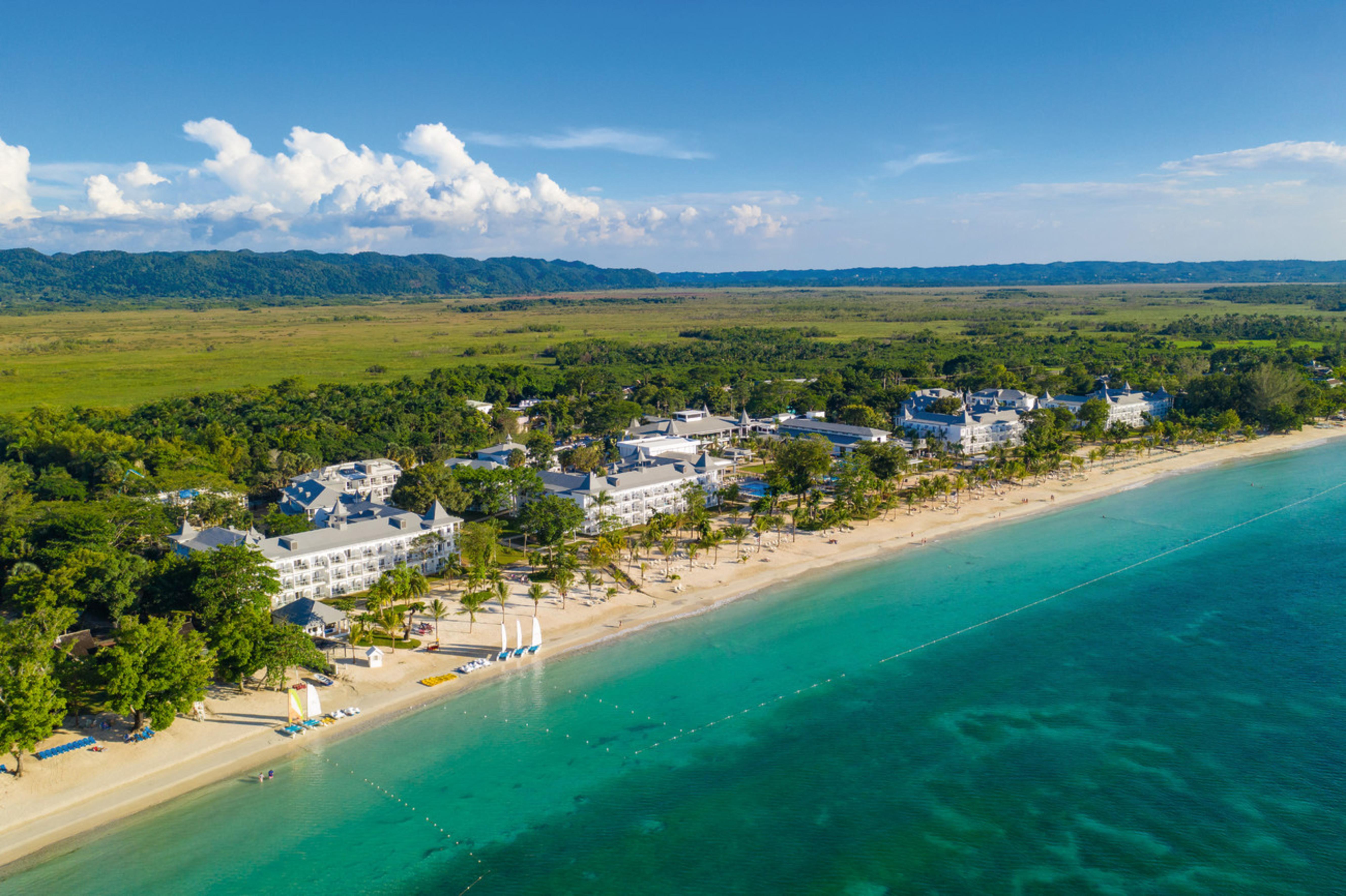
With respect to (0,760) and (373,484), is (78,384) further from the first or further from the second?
(0,760)

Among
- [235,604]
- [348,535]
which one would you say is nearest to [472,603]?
[348,535]

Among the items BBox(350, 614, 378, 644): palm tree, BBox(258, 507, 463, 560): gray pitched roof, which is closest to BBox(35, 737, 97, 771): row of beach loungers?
BBox(350, 614, 378, 644): palm tree

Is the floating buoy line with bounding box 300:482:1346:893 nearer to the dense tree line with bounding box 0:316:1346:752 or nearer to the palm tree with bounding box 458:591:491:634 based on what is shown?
the palm tree with bounding box 458:591:491:634

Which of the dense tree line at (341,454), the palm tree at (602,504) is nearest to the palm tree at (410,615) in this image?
the dense tree line at (341,454)

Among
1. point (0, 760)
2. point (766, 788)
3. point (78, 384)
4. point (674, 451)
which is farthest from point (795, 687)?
point (78, 384)

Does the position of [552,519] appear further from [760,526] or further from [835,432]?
[835,432]

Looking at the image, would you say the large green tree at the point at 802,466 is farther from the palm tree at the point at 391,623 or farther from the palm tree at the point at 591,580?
the palm tree at the point at 391,623
